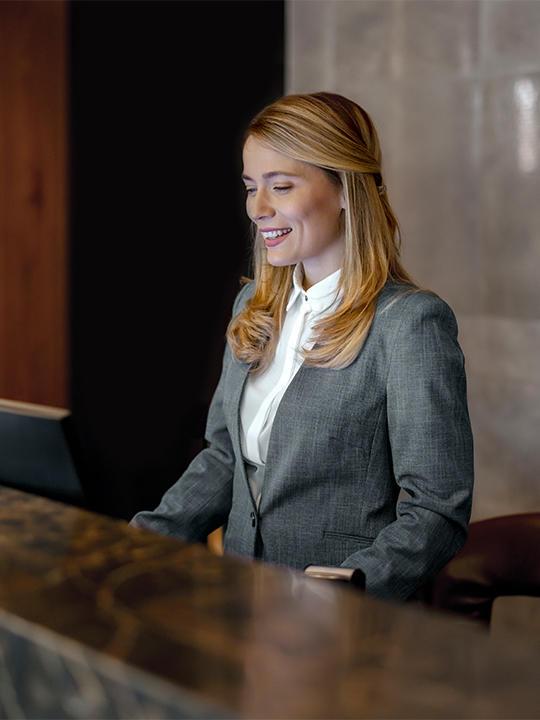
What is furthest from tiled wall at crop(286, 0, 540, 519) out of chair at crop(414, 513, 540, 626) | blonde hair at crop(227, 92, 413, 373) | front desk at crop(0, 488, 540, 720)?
front desk at crop(0, 488, 540, 720)

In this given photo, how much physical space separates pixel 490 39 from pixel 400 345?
5.69 feet

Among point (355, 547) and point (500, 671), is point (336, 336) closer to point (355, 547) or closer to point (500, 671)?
point (355, 547)

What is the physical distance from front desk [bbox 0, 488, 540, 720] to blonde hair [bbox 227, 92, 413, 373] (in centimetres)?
90

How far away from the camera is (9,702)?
531 millimetres

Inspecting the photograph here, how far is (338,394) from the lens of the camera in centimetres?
149

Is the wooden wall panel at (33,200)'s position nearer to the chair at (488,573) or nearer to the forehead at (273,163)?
the forehead at (273,163)

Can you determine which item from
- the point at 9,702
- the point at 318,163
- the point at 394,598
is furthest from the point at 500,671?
the point at 318,163

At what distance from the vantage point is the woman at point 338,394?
1.37 m

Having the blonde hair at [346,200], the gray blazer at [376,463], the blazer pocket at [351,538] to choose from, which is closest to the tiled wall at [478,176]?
the blonde hair at [346,200]

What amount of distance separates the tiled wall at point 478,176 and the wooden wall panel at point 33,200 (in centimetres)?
122

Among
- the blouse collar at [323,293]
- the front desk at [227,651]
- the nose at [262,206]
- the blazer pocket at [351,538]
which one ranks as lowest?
the blazer pocket at [351,538]

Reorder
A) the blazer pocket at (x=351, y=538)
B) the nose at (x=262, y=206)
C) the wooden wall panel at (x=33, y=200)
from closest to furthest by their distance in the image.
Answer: the blazer pocket at (x=351, y=538) → the nose at (x=262, y=206) → the wooden wall panel at (x=33, y=200)

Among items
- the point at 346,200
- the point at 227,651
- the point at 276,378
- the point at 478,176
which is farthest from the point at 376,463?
the point at 478,176

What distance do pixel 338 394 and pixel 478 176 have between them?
62.4 inches
